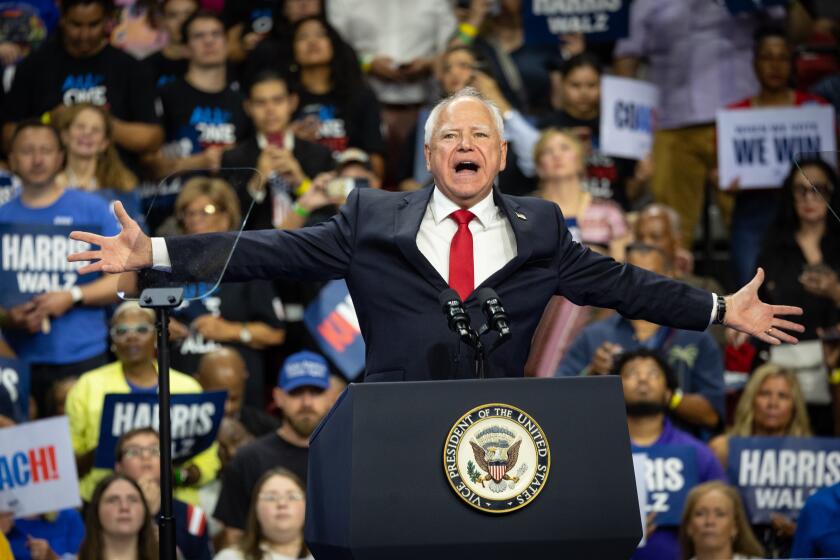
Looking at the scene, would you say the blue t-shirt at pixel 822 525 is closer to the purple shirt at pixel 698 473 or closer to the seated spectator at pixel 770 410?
the purple shirt at pixel 698 473

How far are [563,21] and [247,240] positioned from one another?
5458 millimetres

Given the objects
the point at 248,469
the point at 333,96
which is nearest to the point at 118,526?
the point at 248,469

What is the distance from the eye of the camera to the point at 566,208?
827 centimetres

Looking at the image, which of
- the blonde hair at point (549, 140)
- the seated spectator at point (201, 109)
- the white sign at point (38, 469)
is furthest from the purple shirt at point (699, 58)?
the white sign at point (38, 469)

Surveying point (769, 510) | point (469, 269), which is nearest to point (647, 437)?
point (769, 510)

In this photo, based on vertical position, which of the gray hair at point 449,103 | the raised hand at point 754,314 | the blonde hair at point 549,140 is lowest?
the raised hand at point 754,314

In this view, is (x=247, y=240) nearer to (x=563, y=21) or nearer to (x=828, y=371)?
(x=828, y=371)

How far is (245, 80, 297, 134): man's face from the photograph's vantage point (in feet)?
27.7

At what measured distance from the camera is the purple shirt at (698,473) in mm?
6441

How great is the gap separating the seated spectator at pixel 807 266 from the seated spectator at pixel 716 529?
4.35ft

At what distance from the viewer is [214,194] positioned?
4.65 metres

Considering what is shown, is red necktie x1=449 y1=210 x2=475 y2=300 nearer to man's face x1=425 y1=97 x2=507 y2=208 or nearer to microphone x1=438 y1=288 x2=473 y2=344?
man's face x1=425 y1=97 x2=507 y2=208

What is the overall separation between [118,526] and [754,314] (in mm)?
2891

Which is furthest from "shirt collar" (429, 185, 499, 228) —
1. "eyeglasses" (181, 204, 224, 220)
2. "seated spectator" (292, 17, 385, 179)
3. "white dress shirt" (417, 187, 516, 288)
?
"seated spectator" (292, 17, 385, 179)
